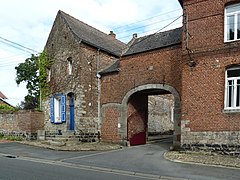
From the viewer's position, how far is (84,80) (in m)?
19.7

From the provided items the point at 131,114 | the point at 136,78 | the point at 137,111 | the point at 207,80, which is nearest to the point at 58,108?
the point at 131,114

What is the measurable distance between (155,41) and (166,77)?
371cm

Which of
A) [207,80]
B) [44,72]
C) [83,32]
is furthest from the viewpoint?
[44,72]

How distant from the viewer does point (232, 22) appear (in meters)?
12.8

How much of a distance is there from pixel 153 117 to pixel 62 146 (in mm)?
12885

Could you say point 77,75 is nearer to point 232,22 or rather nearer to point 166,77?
point 166,77

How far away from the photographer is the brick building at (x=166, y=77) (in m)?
12.6

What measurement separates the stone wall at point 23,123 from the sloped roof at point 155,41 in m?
8.93

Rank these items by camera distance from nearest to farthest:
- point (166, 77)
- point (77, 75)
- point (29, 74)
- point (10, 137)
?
point (166, 77)
point (77, 75)
point (10, 137)
point (29, 74)

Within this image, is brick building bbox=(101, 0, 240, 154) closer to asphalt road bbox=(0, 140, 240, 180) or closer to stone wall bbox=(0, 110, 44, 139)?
asphalt road bbox=(0, 140, 240, 180)

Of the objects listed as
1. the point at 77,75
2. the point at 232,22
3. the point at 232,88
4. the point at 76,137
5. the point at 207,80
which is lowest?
the point at 76,137

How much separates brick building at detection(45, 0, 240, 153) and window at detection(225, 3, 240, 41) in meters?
0.04

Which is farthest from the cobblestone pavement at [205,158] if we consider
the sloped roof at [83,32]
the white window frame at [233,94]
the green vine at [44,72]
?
the green vine at [44,72]

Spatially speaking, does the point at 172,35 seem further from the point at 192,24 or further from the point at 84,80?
the point at 84,80
